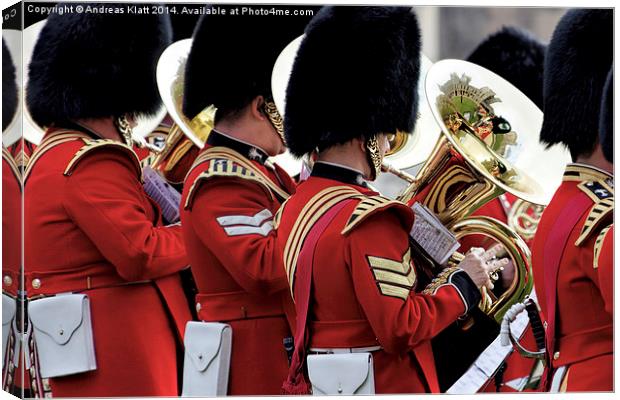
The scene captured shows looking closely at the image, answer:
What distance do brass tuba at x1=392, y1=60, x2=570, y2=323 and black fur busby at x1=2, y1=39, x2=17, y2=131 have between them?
172 cm

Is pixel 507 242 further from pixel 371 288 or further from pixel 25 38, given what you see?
pixel 25 38

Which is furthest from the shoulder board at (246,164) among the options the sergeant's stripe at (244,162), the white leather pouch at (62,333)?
the white leather pouch at (62,333)

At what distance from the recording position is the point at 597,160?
6.36m

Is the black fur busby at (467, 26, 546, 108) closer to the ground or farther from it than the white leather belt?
farther from it

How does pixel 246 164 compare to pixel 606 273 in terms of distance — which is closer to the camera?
pixel 606 273

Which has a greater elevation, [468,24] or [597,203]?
[468,24]

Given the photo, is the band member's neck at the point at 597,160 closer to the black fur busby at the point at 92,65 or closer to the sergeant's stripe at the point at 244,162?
the sergeant's stripe at the point at 244,162

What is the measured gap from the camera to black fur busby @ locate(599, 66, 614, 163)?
21.1 feet

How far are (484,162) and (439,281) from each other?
68cm

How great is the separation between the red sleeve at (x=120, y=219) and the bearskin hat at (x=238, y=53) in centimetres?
49

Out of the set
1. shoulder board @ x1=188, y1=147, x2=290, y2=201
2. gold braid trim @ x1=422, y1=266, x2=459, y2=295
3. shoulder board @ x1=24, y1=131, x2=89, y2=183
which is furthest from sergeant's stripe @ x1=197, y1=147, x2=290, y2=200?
gold braid trim @ x1=422, y1=266, x2=459, y2=295

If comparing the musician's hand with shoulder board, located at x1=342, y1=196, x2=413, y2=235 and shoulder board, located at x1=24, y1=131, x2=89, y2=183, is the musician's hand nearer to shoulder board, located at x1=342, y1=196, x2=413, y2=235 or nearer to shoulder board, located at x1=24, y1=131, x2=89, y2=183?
shoulder board, located at x1=342, y1=196, x2=413, y2=235

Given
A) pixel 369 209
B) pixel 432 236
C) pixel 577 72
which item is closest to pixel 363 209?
pixel 369 209

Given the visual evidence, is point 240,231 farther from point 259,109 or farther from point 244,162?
point 259,109
